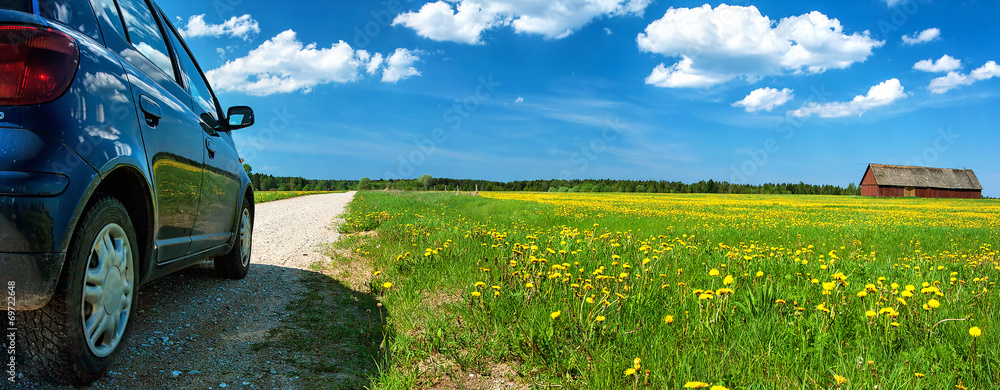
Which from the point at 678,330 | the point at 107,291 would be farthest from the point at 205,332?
the point at 678,330

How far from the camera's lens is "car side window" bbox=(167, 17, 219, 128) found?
3802mm

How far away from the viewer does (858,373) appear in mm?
2127

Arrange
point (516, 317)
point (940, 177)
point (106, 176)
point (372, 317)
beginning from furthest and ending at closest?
point (940, 177), point (372, 317), point (516, 317), point (106, 176)

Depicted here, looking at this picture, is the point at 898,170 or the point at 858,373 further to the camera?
the point at 898,170

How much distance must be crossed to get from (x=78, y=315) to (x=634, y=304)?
2853mm

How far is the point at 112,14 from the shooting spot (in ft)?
8.80

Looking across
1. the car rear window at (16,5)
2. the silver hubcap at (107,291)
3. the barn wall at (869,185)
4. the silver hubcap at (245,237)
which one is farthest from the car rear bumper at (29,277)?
the barn wall at (869,185)

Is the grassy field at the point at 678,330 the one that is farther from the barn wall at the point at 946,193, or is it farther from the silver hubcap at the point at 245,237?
the barn wall at the point at 946,193

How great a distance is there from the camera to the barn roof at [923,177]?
6757cm

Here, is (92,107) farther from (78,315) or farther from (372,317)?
(372,317)

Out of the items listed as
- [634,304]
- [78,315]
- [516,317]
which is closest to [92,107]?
[78,315]

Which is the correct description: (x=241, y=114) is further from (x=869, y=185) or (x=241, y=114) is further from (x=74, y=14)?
(x=869, y=185)

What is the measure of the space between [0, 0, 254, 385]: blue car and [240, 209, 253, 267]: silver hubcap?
1821 mm

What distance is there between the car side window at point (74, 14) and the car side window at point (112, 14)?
129 millimetres
